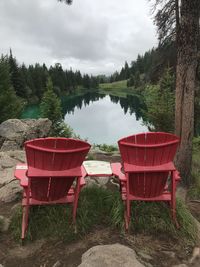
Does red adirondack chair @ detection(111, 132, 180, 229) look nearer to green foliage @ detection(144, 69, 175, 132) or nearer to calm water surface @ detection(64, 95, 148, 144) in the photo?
green foliage @ detection(144, 69, 175, 132)

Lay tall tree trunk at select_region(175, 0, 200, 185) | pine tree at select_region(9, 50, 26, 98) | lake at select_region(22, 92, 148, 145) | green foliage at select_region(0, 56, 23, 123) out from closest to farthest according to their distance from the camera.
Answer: tall tree trunk at select_region(175, 0, 200, 185) < green foliage at select_region(0, 56, 23, 123) < lake at select_region(22, 92, 148, 145) < pine tree at select_region(9, 50, 26, 98)

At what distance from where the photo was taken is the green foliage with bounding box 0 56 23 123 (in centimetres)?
1850

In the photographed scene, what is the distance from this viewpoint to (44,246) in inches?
132

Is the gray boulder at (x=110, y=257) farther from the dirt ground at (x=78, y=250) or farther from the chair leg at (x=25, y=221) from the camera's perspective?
the chair leg at (x=25, y=221)

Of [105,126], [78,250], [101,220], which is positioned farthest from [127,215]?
[105,126]

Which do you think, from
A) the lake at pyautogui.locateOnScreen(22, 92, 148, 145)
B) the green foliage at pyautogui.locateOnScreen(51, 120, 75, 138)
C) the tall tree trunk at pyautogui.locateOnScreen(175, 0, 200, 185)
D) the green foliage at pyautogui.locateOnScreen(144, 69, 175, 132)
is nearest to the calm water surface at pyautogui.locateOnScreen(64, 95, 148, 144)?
the lake at pyautogui.locateOnScreen(22, 92, 148, 145)

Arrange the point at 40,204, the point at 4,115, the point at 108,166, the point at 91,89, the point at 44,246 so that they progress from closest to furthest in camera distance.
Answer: the point at 44,246, the point at 40,204, the point at 108,166, the point at 4,115, the point at 91,89

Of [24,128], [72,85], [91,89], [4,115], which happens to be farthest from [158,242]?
[91,89]

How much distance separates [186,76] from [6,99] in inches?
597

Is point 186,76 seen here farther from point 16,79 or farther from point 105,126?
point 16,79

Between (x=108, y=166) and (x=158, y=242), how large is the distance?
1.46 meters

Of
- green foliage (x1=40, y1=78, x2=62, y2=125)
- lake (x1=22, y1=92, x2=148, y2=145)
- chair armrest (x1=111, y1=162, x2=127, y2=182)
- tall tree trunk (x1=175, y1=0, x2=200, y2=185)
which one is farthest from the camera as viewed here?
lake (x1=22, y1=92, x2=148, y2=145)

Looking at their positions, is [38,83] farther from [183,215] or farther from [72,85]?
[183,215]

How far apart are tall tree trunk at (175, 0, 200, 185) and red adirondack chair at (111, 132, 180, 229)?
1997 millimetres
